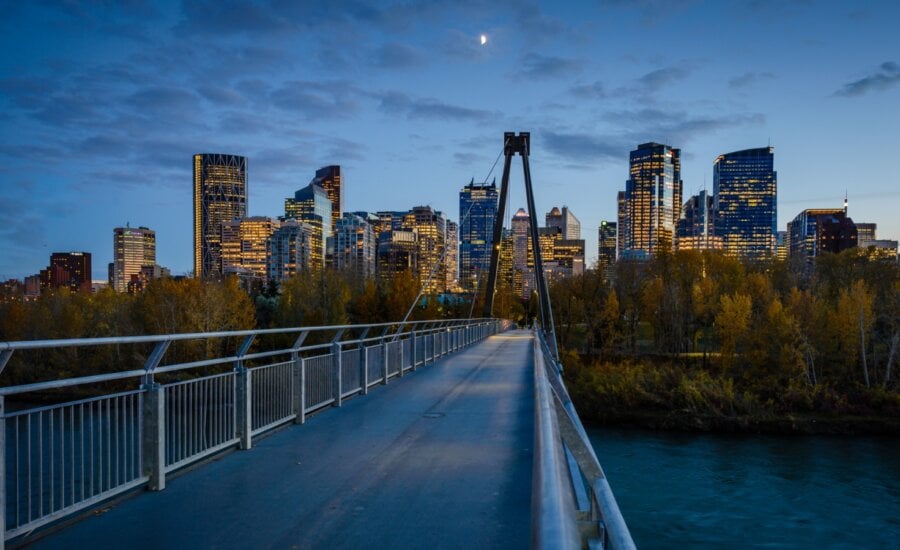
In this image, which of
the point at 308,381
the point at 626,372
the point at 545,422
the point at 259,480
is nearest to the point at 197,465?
the point at 259,480

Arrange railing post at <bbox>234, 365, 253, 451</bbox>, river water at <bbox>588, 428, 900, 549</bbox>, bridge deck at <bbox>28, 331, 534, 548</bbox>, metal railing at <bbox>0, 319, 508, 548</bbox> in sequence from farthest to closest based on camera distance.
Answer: river water at <bbox>588, 428, 900, 549</bbox>, railing post at <bbox>234, 365, 253, 451</bbox>, metal railing at <bbox>0, 319, 508, 548</bbox>, bridge deck at <bbox>28, 331, 534, 548</bbox>

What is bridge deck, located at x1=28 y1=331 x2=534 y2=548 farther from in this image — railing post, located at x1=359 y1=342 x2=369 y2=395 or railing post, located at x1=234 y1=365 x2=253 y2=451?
railing post, located at x1=359 y1=342 x2=369 y2=395

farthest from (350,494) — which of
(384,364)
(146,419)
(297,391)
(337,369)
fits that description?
(384,364)

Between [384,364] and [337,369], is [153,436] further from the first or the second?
[384,364]

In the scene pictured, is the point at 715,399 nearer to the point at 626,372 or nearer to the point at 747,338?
the point at 626,372

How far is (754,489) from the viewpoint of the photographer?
111 feet

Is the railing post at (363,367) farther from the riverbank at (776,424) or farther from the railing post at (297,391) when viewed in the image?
the riverbank at (776,424)

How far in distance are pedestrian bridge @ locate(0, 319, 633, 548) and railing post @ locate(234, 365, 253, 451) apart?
0.02 metres

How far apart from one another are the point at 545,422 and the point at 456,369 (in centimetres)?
1819

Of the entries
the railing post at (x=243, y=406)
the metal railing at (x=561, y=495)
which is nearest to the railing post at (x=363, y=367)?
the railing post at (x=243, y=406)

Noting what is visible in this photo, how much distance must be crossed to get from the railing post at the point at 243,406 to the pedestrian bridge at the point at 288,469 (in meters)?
0.02

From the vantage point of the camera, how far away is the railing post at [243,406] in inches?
331

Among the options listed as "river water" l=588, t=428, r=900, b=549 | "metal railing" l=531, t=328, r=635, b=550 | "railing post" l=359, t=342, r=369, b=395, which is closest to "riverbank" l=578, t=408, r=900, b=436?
"river water" l=588, t=428, r=900, b=549

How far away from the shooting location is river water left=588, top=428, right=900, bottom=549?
27.5 meters
